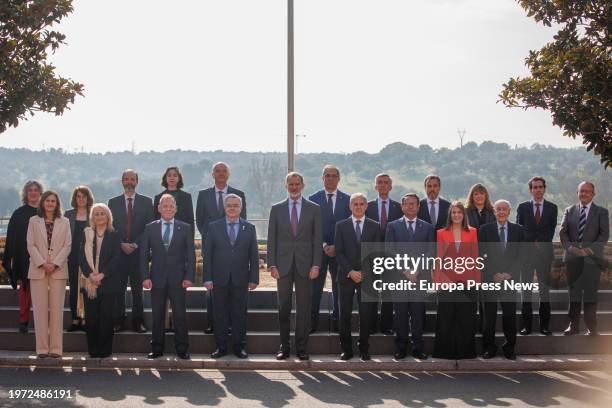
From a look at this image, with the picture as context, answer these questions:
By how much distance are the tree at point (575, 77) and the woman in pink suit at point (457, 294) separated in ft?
7.27

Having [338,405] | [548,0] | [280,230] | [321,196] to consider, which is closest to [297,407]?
[338,405]

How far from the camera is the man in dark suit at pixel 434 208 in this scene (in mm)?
11461

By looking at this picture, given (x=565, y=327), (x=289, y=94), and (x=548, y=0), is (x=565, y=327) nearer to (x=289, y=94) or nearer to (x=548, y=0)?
(x=548, y=0)

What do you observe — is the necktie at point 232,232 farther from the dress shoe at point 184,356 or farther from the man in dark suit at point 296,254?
the dress shoe at point 184,356

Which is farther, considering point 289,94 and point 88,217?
point 289,94

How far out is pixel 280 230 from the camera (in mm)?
10875

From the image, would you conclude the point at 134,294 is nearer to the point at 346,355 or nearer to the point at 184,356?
the point at 184,356

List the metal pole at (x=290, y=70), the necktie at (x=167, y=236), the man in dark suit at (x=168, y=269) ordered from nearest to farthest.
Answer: the man in dark suit at (x=168, y=269) → the necktie at (x=167, y=236) → the metal pole at (x=290, y=70)

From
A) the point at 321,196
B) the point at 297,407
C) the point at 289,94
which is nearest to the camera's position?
the point at 297,407

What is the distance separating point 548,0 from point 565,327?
4.54 m

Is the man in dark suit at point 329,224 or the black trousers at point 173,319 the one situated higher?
the man in dark suit at point 329,224

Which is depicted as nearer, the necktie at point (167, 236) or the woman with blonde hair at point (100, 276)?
the woman with blonde hair at point (100, 276)

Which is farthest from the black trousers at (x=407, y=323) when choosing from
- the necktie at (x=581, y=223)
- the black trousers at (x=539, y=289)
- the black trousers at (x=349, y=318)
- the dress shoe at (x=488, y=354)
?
the necktie at (x=581, y=223)

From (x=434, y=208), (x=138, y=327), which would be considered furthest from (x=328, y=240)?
(x=138, y=327)
